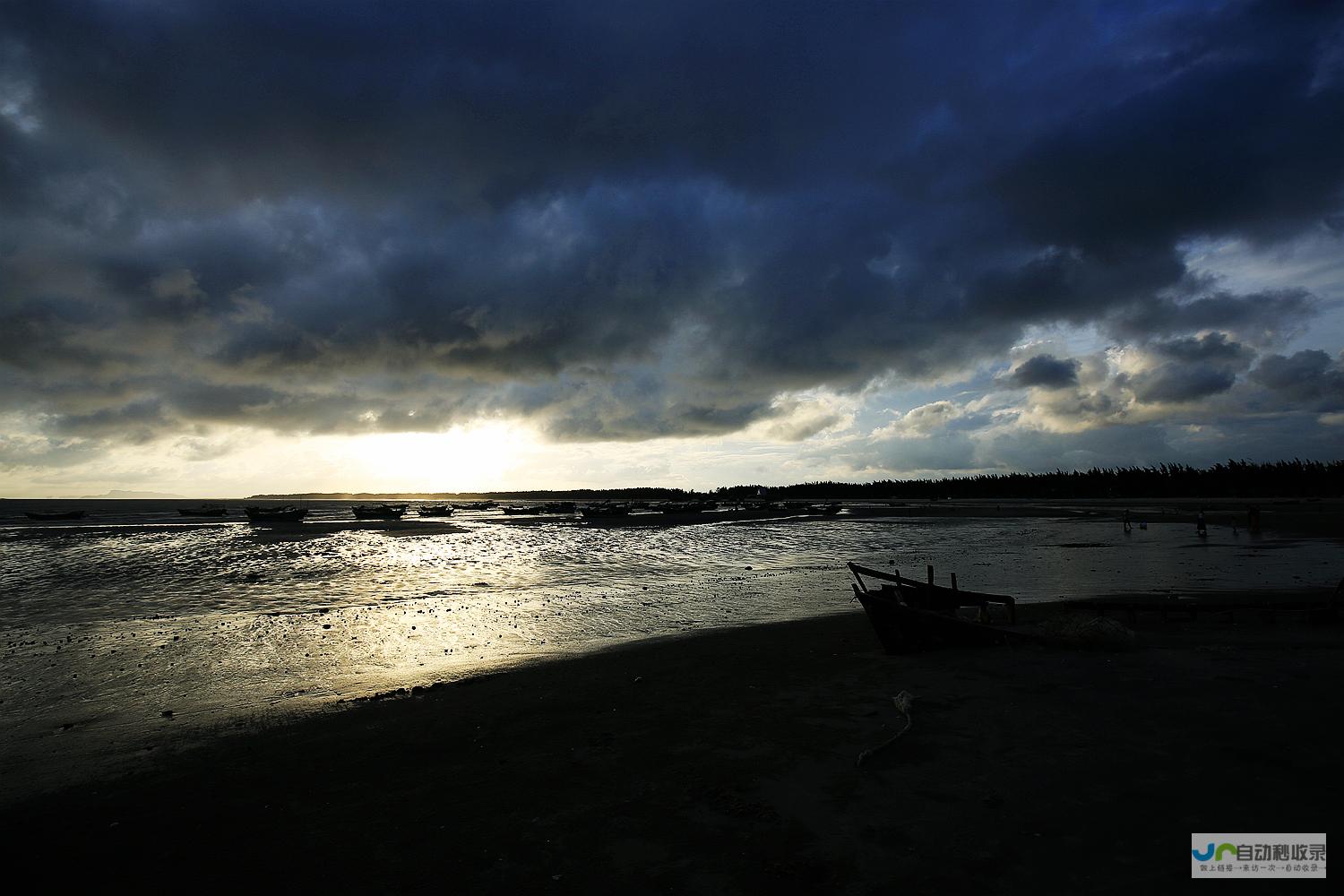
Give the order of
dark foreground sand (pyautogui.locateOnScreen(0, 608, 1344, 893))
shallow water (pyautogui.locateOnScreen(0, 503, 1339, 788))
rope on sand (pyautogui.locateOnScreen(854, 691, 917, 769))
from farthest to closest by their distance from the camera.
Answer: shallow water (pyautogui.locateOnScreen(0, 503, 1339, 788))
rope on sand (pyautogui.locateOnScreen(854, 691, 917, 769))
dark foreground sand (pyautogui.locateOnScreen(0, 608, 1344, 893))

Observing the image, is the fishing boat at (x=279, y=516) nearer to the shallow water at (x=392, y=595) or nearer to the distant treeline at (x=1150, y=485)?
the shallow water at (x=392, y=595)

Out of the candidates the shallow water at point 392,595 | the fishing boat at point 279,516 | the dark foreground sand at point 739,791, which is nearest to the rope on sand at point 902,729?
the dark foreground sand at point 739,791

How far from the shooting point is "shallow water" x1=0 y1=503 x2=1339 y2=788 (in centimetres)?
1204

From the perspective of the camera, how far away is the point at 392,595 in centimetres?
2289

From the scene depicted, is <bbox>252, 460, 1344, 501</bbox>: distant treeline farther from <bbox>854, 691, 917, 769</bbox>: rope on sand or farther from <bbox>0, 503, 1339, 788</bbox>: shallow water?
<bbox>854, 691, 917, 769</bbox>: rope on sand

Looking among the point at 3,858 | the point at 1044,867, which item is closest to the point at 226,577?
the point at 3,858

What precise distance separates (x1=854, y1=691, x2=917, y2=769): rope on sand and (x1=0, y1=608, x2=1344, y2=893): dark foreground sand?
0.11 meters

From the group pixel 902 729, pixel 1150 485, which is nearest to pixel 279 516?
pixel 902 729

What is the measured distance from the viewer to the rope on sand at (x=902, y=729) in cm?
768

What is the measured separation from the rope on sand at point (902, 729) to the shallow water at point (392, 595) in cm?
769

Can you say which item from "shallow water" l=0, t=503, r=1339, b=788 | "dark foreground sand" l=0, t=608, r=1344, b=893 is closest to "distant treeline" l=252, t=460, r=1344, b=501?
"shallow water" l=0, t=503, r=1339, b=788

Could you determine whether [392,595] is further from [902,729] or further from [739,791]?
[902,729]

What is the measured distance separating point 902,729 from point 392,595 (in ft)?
64.0

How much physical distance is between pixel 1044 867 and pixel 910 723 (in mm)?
3120
